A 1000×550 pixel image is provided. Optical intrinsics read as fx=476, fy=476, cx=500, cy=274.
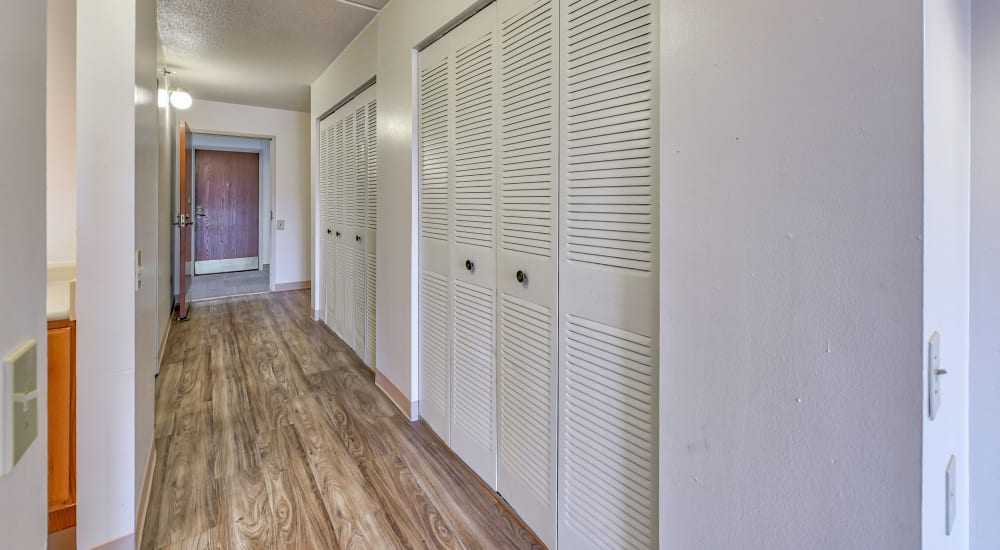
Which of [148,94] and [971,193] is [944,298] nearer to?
[971,193]

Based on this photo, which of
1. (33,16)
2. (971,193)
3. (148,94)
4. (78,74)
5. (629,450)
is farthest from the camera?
(148,94)

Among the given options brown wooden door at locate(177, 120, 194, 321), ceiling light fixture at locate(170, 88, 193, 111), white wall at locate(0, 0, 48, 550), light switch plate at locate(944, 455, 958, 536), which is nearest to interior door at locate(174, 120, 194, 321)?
brown wooden door at locate(177, 120, 194, 321)

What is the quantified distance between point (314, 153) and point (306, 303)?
72.2 inches

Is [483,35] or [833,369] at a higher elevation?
[483,35]

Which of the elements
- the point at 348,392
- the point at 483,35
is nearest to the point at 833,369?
the point at 483,35

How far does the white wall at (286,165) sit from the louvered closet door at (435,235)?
436 cm

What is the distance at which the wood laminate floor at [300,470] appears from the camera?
1.72m

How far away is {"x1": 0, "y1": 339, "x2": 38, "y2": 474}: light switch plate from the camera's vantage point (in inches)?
17.5

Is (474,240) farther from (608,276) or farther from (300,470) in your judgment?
(300,470)

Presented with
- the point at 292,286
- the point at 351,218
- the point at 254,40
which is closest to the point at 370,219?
the point at 351,218

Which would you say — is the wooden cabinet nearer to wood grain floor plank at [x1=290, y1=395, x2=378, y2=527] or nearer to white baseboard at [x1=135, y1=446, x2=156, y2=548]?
white baseboard at [x1=135, y1=446, x2=156, y2=548]

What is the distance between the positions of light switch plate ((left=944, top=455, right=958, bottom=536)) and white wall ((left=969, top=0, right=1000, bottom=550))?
0.61ft

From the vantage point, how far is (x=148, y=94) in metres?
1.90

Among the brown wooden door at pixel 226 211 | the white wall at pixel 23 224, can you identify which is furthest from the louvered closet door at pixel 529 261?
the brown wooden door at pixel 226 211
